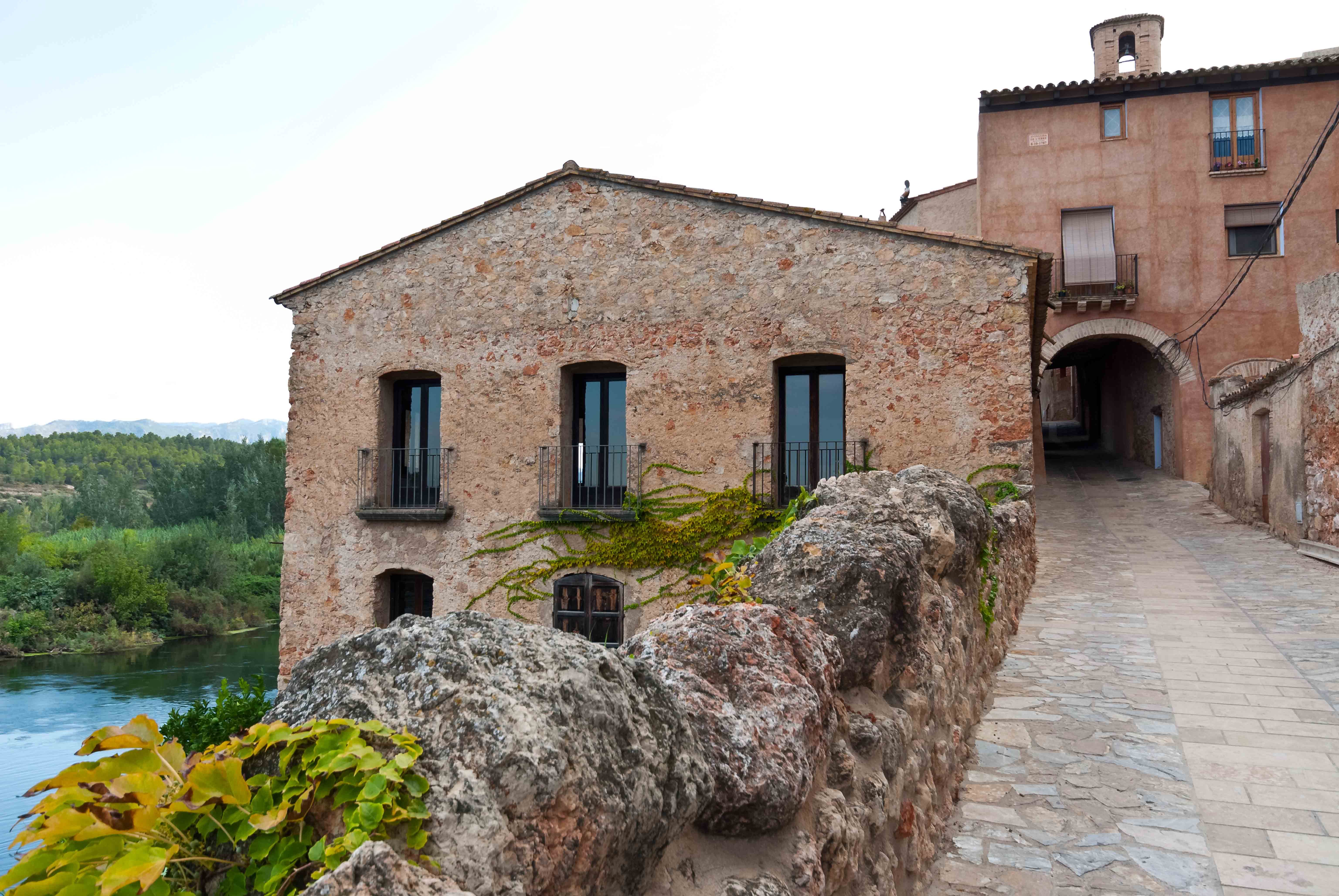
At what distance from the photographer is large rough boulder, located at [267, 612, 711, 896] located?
120cm

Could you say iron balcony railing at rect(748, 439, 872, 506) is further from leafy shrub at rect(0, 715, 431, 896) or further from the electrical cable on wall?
the electrical cable on wall

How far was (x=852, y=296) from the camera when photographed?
9.48 m

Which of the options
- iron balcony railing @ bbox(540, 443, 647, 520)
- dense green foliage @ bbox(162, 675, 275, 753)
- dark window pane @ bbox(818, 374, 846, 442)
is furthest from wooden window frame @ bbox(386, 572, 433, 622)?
dark window pane @ bbox(818, 374, 846, 442)

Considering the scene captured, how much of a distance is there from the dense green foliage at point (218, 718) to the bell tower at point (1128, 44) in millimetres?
21627

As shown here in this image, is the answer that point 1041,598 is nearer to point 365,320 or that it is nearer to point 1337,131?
point 365,320

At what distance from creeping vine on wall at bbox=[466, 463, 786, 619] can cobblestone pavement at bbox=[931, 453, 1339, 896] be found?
128 inches

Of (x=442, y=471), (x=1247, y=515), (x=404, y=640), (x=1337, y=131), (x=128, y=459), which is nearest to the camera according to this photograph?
(x=404, y=640)

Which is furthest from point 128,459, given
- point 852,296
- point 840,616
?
point 840,616

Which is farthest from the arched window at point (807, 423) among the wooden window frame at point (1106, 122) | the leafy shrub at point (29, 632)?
the leafy shrub at point (29, 632)

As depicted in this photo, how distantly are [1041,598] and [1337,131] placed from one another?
1503cm

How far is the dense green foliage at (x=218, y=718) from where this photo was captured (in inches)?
362

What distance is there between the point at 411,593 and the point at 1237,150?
17964 mm

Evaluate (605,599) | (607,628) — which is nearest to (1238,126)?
(605,599)

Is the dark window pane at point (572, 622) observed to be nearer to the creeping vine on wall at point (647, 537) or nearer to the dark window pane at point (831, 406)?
the creeping vine on wall at point (647, 537)
